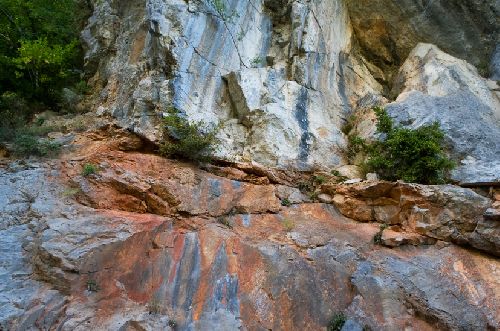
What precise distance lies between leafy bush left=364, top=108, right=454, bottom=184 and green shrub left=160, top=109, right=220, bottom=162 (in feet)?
13.2

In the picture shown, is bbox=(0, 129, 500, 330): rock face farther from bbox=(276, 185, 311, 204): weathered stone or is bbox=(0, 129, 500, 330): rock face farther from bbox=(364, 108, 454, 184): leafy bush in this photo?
bbox=(364, 108, 454, 184): leafy bush

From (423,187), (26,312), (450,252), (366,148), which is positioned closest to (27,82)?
(26,312)

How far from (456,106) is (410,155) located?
2.80m

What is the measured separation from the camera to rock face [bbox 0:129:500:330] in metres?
6.06

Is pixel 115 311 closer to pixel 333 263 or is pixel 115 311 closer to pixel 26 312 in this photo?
pixel 26 312

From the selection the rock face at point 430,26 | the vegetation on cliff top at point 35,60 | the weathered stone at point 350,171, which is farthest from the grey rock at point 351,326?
the rock face at point 430,26

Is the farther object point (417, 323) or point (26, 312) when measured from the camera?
point (417, 323)

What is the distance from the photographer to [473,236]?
7523mm

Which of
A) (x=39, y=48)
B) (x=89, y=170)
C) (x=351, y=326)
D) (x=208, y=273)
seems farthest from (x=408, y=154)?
(x=39, y=48)

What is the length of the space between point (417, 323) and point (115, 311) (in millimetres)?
4982

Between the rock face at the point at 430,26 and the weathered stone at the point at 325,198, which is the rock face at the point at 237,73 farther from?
the rock face at the point at 430,26

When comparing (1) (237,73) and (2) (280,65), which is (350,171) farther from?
(1) (237,73)

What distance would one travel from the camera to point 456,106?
1046 centimetres

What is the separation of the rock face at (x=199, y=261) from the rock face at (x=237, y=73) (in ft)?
5.34
